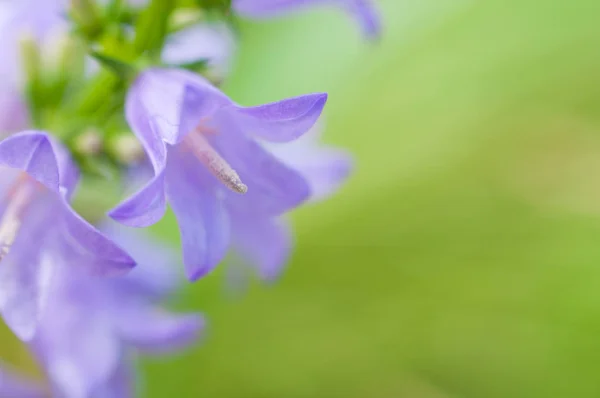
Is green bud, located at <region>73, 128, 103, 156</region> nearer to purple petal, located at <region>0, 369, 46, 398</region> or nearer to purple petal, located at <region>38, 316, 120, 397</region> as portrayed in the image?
purple petal, located at <region>38, 316, 120, 397</region>

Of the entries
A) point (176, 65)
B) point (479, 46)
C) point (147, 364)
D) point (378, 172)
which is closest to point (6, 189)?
point (176, 65)

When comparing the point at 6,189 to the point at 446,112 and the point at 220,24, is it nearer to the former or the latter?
the point at 220,24

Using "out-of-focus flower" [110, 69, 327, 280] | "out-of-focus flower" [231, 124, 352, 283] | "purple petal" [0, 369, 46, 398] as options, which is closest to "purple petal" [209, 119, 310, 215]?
"out-of-focus flower" [110, 69, 327, 280]

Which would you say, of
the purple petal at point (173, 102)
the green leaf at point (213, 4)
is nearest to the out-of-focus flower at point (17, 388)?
the purple petal at point (173, 102)

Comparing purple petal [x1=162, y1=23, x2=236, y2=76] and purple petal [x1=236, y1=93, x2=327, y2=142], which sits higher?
purple petal [x1=236, y1=93, x2=327, y2=142]

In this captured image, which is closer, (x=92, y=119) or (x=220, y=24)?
(x=92, y=119)

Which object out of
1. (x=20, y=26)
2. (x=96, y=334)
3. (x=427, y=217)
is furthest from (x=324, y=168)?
(x=427, y=217)

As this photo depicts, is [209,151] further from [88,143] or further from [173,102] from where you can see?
[88,143]

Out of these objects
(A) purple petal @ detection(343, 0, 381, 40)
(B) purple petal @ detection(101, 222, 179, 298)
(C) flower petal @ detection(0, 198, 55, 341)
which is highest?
(A) purple petal @ detection(343, 0, 381, 40)
